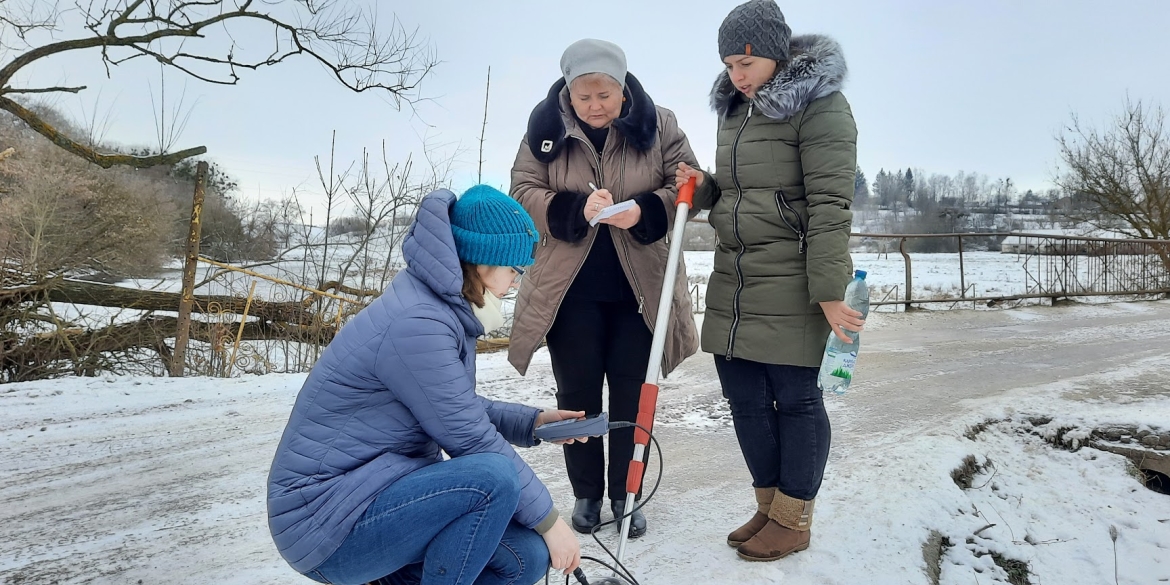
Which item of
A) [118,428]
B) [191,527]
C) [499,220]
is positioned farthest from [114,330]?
[499,220]

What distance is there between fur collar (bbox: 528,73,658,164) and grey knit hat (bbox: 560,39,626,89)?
11 centimetres

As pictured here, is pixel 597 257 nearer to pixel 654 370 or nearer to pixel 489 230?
pixel 654 370

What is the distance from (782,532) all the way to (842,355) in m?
0.68

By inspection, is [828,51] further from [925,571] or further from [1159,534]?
[1159,534]

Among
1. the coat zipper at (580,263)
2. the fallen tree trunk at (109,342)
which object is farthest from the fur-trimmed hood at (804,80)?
the fallen tree trunk at (109,342)

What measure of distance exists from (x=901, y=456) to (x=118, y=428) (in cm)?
437

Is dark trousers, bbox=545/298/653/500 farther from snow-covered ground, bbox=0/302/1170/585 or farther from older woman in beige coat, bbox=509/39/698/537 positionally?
snow-covered ground, bbox=0/302/1170/585

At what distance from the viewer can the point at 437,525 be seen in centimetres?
168

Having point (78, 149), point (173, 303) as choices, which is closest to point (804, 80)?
point (78, 149)

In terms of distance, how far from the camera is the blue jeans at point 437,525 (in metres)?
1.66

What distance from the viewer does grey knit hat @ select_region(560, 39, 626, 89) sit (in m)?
2.58

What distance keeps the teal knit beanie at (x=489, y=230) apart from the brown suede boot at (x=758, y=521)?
4.79ft

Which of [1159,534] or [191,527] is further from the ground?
[191,527]

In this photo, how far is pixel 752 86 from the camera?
252 centimetres
